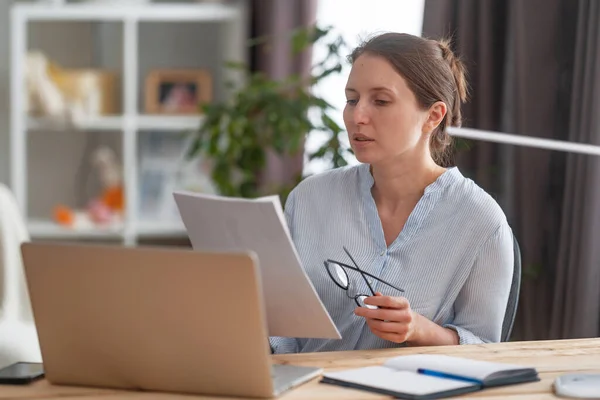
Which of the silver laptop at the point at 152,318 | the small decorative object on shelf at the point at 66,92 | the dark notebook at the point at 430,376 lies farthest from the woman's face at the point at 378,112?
the small decorative object on shelf at the point at 66,92

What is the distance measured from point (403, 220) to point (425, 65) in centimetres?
31

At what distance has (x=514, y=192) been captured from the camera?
113 inches

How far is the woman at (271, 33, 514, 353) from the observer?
1.91 metres

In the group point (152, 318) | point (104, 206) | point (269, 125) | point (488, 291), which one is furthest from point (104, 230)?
point (152, 318)

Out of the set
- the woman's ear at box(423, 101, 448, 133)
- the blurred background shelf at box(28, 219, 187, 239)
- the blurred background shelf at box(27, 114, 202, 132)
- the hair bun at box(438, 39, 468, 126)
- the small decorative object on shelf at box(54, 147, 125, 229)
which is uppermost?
the hair bun at box(438, 39, 468, 126)

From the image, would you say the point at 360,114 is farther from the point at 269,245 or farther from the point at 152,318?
the point at 152,318


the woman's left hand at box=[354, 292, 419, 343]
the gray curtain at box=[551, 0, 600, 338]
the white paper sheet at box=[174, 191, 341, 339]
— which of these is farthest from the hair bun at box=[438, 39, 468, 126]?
the white paper sheet at box=[174, 191, 341, 339]

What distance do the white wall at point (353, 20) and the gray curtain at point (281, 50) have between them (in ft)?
0.21

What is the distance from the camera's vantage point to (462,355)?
5.32ft

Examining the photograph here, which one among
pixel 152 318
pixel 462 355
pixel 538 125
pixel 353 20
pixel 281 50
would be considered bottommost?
pixel 462 355

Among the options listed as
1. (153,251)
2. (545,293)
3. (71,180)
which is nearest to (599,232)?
(545,293)

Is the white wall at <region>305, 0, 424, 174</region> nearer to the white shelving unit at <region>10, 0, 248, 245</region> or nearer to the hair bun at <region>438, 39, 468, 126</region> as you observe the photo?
the white shelving unit at <region>10, 0, 248, 245</region>

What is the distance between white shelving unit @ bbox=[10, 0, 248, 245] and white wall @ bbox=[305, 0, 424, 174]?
1.66ft

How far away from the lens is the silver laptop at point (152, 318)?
4.22 feet
